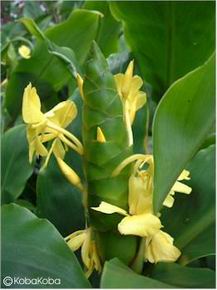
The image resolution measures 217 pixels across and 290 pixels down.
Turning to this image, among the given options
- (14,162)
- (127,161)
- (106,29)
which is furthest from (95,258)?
(106,29)

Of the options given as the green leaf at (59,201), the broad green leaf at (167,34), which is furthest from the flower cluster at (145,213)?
the broad green leaf at (167,34)

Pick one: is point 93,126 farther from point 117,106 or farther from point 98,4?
point 98,4

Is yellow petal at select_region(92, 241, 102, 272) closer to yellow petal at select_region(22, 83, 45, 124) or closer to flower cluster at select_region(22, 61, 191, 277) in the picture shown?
flower cluster at select_region(22, 61, 191, 277)

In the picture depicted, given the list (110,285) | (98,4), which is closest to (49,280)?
(110,285)

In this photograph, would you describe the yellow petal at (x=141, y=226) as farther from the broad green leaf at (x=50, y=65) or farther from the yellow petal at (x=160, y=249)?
the broad green leaf at (x=50, y=65)

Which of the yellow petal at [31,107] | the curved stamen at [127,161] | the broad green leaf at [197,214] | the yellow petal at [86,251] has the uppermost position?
the yellow petal at [31,107]

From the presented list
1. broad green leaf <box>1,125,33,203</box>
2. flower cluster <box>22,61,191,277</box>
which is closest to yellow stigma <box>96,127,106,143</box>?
flower cluster <box>22,61,191,277</box>

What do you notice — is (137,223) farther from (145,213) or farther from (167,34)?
(167,34)
